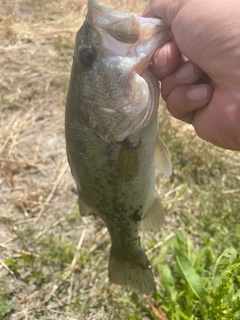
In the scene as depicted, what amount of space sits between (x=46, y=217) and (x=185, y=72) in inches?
68.1

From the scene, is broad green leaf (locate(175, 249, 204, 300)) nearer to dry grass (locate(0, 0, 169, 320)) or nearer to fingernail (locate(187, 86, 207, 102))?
dry grass (locate(0, 0, 169, 320))

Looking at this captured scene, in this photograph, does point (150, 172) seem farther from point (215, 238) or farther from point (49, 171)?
point (49, 171)

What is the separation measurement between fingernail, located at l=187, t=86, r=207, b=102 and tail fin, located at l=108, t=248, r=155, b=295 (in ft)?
2.86

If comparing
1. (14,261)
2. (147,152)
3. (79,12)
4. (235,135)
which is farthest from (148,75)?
(79,12)

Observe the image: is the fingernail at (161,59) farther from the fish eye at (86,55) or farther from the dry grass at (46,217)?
the dry grass at (46,217)

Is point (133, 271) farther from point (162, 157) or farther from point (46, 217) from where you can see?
point (46, 217)

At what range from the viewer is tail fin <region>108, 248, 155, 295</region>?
2068 millimetres

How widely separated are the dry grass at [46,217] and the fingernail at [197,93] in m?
1.32

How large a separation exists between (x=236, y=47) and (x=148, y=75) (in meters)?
0.39

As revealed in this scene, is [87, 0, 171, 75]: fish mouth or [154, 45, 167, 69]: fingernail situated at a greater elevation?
[87, 0, 171, 75]: fish mouth

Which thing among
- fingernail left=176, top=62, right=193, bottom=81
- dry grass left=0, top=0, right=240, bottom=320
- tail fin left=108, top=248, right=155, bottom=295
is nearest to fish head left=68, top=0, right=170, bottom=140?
→ fingernail left=176, top=62, right=193, bottom=81

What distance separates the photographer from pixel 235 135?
1.58 metres

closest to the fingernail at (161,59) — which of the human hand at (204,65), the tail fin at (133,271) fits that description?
the human hand at (204,65)

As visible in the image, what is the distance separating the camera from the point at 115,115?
1.62 metres
